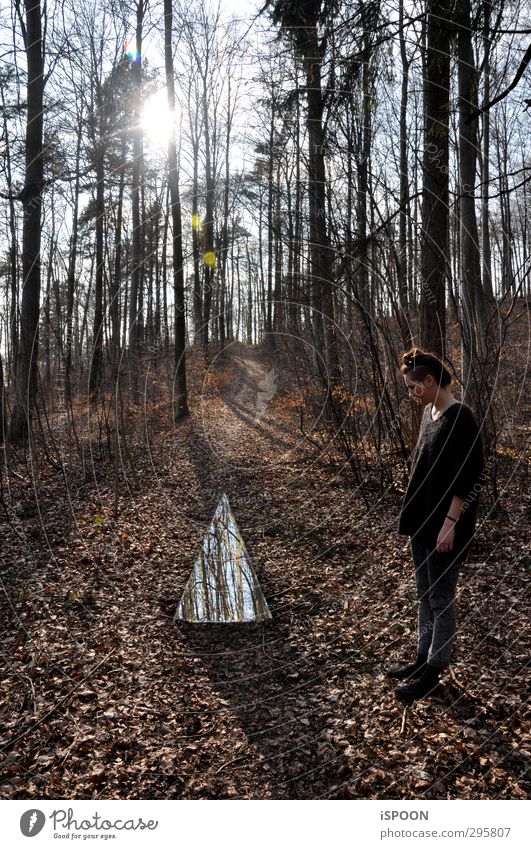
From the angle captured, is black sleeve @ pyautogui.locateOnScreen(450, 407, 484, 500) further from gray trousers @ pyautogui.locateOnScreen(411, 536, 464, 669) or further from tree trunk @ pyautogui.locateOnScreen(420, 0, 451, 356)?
tree trunk @ pyautogui.locateOnScreen(420, 0, 451, 356)

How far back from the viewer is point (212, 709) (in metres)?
3.61

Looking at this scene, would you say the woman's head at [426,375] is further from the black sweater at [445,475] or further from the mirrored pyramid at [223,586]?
the mirrored pyramid at [223,586]

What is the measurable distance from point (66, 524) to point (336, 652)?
4219mm

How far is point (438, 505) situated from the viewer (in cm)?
330

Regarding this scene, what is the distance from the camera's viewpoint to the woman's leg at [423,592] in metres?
3.50

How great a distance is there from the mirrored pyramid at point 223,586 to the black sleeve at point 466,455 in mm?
2628

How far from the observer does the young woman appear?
10.4 feet

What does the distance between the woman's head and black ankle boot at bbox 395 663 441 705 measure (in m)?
1.73

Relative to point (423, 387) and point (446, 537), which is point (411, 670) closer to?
point (446, 537)

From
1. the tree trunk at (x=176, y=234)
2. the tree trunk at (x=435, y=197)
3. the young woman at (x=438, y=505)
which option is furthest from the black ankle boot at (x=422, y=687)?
the tree trunk at (x=176, y=234)

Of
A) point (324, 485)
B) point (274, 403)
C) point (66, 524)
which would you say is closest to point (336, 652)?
point (66, 524)

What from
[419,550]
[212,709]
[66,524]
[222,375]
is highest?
[222,375]
